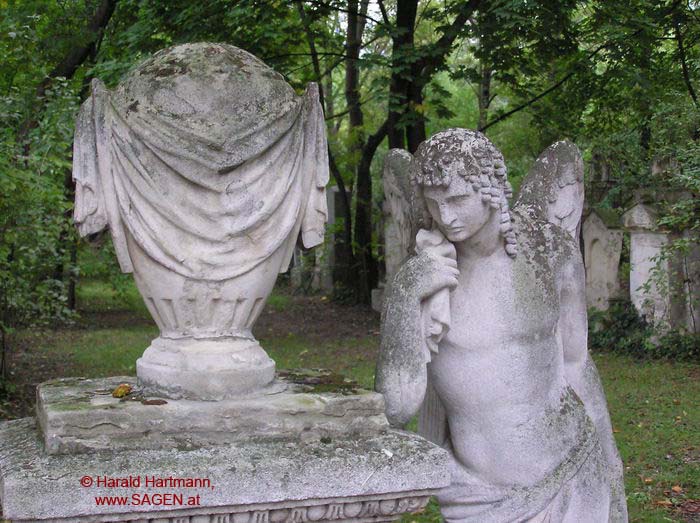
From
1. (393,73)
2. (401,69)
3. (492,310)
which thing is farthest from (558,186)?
(393,73)

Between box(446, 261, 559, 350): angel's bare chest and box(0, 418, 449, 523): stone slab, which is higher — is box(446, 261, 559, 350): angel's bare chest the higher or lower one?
the higher one

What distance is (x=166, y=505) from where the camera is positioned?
2445 millimetres

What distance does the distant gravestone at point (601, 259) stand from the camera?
41.8ft

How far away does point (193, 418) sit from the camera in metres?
2.62

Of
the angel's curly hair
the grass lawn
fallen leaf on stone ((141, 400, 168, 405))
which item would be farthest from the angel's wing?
the grass lawn

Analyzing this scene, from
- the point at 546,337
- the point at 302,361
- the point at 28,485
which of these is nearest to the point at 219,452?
the point at 28,485

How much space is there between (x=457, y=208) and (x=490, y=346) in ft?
1.60

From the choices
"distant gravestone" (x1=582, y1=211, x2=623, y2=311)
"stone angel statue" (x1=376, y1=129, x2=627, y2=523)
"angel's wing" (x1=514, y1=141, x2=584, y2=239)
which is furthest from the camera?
"distant gravestone" (x1=582, y1=211, x2=623, y2=311)

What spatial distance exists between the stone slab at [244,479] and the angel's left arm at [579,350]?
803 millimetres

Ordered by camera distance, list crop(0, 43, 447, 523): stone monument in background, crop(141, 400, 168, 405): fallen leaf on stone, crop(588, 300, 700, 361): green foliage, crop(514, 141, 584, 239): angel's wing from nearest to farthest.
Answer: crop(0, 43, 447, 523): stone monument in background
crop(141, 400, 168, 405): fallen leaf on stone
crop(514, 141, 584, 239): angel's wing
crop(588, 300, 700, 361): green foliage

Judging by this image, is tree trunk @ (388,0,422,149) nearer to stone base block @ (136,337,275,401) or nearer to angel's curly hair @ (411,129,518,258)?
angel's curly hair @ (411,129,518,258)

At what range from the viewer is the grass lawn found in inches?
266

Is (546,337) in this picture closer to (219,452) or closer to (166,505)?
(219,452)

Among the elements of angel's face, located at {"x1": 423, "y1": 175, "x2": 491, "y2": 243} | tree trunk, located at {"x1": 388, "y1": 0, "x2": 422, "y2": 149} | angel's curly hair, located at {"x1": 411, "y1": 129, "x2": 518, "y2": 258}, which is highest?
tree trunk, located at {"x1": 388, "y1": 0, "x2": 422, "y2": 149}
